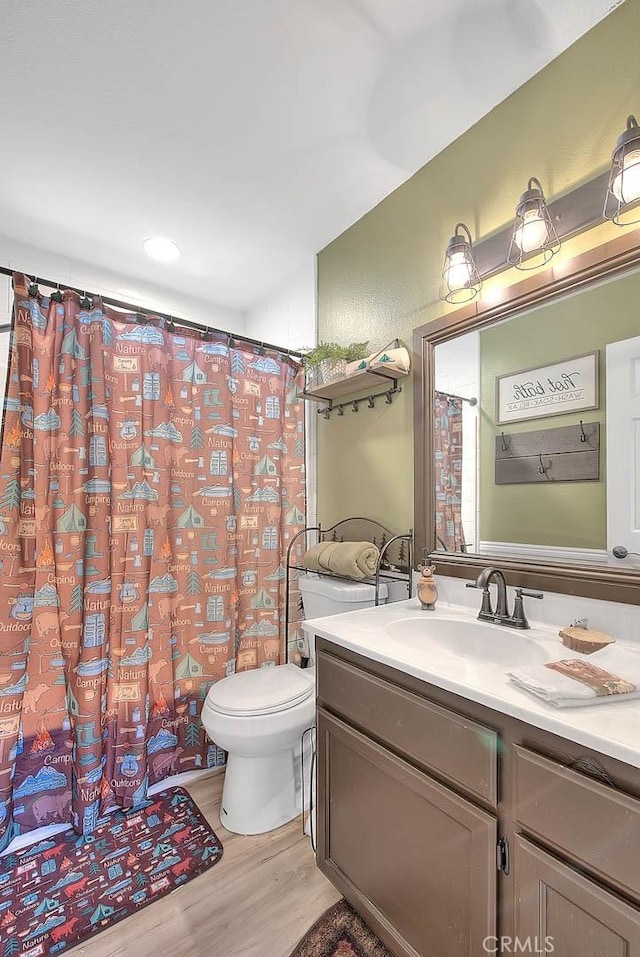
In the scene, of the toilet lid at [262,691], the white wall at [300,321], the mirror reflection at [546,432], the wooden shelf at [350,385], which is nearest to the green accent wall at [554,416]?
the mirror reflection at [546,432]

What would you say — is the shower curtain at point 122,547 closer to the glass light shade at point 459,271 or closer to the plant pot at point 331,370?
the plant pot at point 331,370

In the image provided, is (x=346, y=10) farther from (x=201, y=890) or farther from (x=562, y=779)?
(x=201, y=890)

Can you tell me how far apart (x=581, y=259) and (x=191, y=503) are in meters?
1.69

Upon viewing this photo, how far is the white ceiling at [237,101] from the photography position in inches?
47.1

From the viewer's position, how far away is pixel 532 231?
50.1 inches

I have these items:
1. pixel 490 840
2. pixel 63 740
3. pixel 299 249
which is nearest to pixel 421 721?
pixel 490 840

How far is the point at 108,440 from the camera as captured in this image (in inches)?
70.5

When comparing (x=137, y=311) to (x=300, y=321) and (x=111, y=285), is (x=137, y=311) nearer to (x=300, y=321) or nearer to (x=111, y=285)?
(x=111, y=285)

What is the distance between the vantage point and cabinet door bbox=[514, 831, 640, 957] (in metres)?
0.67

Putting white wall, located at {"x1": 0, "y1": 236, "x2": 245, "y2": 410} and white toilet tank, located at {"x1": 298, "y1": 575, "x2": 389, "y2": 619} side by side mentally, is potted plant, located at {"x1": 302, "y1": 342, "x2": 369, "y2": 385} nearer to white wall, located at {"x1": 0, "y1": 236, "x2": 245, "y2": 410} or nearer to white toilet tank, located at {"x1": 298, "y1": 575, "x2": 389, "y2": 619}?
white toilet tank, located at {"x1": 298, "y1": 575, "x2": 389, "y2": 619}

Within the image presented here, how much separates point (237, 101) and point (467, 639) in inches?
73.6

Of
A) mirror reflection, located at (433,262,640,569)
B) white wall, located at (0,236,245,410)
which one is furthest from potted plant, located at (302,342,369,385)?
white wall, located at (0,236,245,410)

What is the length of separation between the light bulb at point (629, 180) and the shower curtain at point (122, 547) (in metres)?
1.52

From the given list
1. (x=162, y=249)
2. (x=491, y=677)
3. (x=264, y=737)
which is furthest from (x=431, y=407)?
(x=162, y=249)
